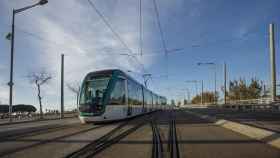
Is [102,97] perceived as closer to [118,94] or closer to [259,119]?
[118,94]

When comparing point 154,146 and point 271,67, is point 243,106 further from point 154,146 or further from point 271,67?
point 154,146

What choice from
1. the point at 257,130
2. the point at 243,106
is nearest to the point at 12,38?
the point at 257,130

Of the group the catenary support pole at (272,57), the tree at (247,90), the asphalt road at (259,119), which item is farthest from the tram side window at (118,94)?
the tree at (247,90)

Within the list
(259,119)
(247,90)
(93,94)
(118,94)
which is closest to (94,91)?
(93,94)

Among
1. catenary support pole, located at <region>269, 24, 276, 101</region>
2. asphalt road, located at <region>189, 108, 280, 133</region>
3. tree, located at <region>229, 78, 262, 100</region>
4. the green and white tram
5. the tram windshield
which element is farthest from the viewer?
tree, located at <region>229, 78, 262, 100</region>

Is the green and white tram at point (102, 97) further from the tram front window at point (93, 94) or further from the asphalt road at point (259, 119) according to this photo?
the asphalt road at point (259, 119)

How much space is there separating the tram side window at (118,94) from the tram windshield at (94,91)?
27.7 inches

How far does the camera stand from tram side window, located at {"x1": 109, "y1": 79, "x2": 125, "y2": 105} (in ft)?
53.4

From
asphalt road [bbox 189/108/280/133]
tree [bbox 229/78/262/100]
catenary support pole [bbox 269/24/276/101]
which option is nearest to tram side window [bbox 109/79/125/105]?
asphalt road [bbox 189/108/280/133]

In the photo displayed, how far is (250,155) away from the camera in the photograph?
6250mm

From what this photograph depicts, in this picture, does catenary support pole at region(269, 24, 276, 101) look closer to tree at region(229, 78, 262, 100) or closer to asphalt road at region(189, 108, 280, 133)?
asphalt road at region(189, 108, 280, 133)

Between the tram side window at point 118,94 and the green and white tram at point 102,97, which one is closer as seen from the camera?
the green and white tram at point 102,97

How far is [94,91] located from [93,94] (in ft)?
0.76

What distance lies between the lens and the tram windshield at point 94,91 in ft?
50.9
